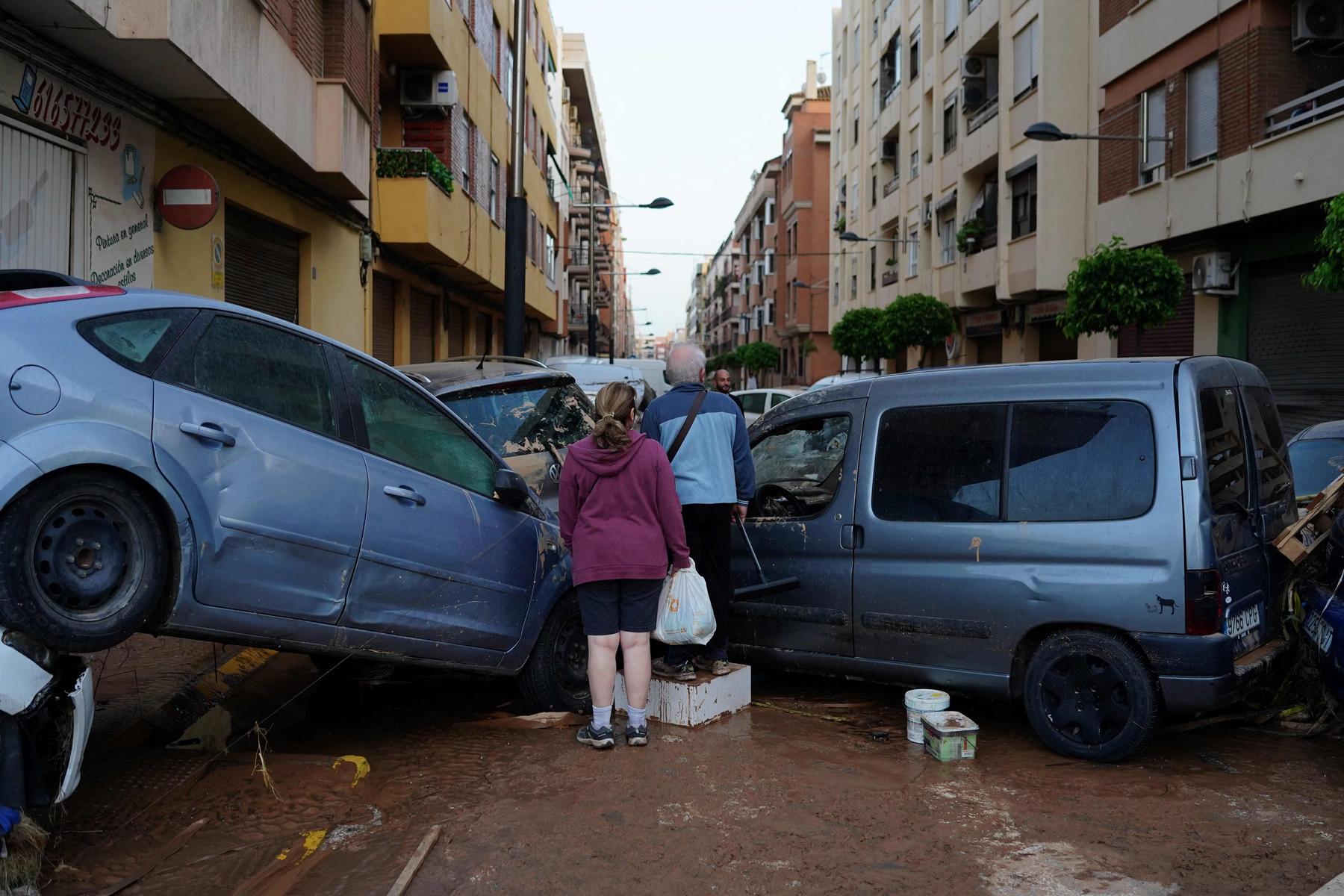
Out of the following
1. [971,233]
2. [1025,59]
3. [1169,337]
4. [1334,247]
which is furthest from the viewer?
[971,233]

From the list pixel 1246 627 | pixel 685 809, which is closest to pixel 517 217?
pixel 1246 627

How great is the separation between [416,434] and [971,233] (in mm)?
26966

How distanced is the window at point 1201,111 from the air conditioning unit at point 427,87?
11959 millimetres

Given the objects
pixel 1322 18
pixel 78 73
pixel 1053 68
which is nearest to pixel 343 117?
pixel 78 73

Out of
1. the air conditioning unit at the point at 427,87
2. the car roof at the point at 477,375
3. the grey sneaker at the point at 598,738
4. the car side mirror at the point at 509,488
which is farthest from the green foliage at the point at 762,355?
the grey sneaker at the point at 598,738

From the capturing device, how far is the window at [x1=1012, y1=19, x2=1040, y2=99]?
25438mm

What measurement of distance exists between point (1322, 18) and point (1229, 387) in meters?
14.0

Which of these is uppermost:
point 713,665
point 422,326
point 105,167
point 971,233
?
point 971,233

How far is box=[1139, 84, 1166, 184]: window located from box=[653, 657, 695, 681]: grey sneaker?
1717cm

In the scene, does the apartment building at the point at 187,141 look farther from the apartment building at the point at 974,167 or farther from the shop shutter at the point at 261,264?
the apartment building at the point at 974,167

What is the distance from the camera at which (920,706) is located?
541 centimetres

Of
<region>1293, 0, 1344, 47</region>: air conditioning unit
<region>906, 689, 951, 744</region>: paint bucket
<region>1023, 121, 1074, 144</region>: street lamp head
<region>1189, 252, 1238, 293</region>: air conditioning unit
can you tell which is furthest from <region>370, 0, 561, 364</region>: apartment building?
<region>1293, 0, 1344, 47</region>: air conditioning unit

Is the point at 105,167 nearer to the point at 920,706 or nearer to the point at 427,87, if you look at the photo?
the point at 920,706

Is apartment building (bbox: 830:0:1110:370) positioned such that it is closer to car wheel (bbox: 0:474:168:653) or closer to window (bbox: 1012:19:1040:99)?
window (bbox: 1012:19:1040:99)
